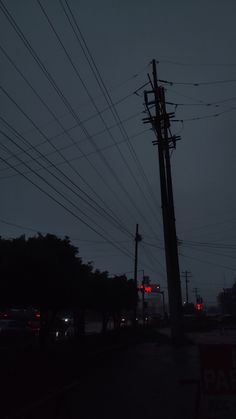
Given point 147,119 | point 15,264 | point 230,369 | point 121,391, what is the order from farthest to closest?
point 147,119, point 15,264, point 121,391, point 230,369

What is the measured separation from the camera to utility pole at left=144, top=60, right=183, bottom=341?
31266 millimetres

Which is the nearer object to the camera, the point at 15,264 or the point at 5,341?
the point at 15,264

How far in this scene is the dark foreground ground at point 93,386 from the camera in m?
10.6

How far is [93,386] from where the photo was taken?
1460 cm

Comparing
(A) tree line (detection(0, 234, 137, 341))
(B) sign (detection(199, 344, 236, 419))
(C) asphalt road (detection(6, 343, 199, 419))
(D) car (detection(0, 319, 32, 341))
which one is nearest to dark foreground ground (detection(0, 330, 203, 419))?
(C) asphalt road (detection(6, 343, 199, 419))

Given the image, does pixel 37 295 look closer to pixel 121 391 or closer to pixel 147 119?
pixel 121 391

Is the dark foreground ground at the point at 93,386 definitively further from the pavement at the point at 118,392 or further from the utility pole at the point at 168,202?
→ the utility pole at the point at 168,202

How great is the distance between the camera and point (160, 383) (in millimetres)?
14695

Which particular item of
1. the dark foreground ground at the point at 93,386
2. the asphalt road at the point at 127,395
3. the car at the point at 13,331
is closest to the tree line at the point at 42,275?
the dark foreground ground at the point at 93,386

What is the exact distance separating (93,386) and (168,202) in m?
20.0

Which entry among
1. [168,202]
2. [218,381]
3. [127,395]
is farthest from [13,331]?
[218,381]

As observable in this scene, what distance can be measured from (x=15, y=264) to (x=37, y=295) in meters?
1.55

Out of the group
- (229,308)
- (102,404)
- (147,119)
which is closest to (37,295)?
(102,404)

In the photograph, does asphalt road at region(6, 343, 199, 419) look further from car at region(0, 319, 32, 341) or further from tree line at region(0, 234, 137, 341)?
car at region(0, 319, 32, 341)
